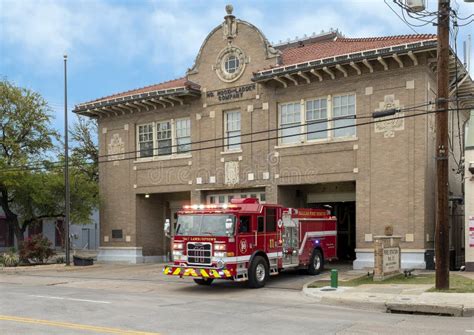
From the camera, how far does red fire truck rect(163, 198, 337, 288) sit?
16.3 m

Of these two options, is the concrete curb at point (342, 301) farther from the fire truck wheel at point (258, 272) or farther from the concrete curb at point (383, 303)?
the fire truck wheel at point (258, 272)

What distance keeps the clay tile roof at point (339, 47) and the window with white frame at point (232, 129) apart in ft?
11.2

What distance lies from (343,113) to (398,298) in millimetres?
11003

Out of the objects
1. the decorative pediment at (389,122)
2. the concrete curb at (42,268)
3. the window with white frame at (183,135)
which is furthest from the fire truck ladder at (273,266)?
the concrete curb at (42,268)

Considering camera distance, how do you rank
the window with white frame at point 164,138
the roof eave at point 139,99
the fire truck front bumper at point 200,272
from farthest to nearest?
the window with white frame at point 164,138, the roof eave at point 139,99, the fire truck front bumper at point 200,272

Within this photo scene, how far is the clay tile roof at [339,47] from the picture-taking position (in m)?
22.4

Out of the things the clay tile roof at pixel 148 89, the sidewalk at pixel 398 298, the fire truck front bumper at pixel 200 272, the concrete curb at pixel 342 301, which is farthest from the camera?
the clay tile roof at pixel 148 89

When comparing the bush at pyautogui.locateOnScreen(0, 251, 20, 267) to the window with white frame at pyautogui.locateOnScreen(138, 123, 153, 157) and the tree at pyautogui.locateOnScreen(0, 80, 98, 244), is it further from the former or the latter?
the window with white frame at pyautogui.locateOnScreen(138, 123, 153, 157)

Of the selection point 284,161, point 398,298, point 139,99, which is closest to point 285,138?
point 284,161

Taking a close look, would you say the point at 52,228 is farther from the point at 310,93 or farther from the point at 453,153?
the point at 453,153

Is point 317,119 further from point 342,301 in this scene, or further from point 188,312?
point 188,312

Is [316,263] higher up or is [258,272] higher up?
[258,272]

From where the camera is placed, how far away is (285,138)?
24422mm

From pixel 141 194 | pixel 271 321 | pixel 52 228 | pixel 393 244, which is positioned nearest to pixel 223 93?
pixel 141 194
